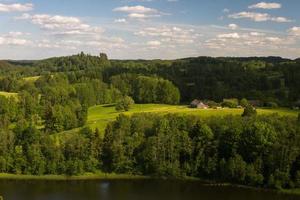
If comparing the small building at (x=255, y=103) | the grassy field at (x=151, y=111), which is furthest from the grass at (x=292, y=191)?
the small building at (x=255, y=103)

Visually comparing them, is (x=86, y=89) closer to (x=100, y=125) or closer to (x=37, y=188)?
(x=100, y=125)

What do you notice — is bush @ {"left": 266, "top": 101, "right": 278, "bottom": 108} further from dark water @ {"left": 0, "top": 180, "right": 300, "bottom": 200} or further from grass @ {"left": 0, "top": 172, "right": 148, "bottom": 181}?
grass @ {"left": 0, "top": 172, "right": 148, "bottom": 181}

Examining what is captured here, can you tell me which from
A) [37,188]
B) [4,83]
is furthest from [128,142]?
[4,83]

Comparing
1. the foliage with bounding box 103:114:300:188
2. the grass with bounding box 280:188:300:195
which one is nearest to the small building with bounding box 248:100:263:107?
the foliage with bounding box 103:114:300:188

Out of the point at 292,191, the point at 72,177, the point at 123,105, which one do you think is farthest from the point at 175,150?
the point at 123,105

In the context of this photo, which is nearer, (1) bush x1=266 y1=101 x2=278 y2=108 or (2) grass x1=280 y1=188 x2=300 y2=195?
(2) grass x1=280 y1=188 x2=300 y2=195

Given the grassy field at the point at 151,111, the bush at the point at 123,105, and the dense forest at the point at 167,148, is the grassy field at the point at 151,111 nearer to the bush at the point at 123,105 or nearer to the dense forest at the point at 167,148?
the bush at the point at 123,105
